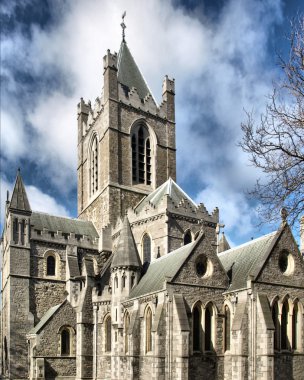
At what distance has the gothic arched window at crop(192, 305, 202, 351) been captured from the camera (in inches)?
944

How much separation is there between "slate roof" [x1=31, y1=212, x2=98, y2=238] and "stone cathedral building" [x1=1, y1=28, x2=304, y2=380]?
0.15 m

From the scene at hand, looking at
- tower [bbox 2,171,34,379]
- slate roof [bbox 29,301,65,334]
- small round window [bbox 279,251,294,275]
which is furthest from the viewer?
tower [bbox 2,171,34,379]

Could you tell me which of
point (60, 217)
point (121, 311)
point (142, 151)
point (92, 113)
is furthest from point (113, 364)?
point (92, 113)

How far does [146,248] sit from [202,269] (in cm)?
1023

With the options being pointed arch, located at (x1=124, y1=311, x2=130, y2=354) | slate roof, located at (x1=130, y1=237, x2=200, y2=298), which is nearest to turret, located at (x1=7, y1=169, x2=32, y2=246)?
slate roof, located at (x1=130, y1=237, x2=200, y2=298)

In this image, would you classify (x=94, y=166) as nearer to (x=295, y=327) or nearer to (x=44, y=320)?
(x=44, y=320)

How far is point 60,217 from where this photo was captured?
139ft

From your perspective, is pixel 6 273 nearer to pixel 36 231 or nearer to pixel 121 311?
pixel 36 231

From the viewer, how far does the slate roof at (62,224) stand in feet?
132

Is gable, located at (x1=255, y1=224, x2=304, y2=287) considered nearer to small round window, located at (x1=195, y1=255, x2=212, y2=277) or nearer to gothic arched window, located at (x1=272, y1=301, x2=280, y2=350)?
gothic arched window, located at (x1=272, y1=301, x2=280, y2=350)

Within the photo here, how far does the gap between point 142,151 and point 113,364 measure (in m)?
21.4

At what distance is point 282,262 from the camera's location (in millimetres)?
24828

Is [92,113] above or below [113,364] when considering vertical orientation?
above

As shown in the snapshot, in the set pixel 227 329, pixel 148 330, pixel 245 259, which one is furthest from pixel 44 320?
pixel 245 259
